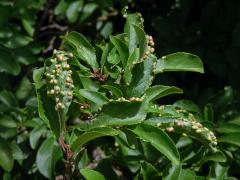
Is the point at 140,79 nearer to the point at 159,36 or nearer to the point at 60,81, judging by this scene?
the point at 60,81

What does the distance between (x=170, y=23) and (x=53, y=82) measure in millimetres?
1399

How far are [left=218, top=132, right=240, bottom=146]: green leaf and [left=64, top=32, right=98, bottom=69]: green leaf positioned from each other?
658mm

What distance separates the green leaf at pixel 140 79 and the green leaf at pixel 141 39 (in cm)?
3

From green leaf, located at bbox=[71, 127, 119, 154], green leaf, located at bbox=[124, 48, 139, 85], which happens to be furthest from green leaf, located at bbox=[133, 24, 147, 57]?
green leaf, located at bbox=[71, 127, 119, 154]

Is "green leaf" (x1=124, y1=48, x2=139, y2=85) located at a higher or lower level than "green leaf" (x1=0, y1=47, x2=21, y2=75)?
higher

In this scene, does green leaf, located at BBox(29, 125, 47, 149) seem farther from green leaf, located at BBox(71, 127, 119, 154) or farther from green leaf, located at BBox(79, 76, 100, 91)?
green leaf, located at BBox(71, 127, 119, 154)

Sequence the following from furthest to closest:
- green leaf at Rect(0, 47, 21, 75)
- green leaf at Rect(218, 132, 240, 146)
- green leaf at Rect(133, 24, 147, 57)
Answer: green leaf at Rect(0, 47, 21, 75), green leaf at Rect(218, 132, 240, 146), green leaf at Rect(133, 24, 147, 57)

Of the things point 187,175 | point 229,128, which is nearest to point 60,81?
point 187,175

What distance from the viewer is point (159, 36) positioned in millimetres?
2816

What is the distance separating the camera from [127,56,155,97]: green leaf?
1.51 m

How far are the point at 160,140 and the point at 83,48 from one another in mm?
396

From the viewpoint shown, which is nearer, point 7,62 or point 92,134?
point 92,134

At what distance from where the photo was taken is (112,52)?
5.52ft

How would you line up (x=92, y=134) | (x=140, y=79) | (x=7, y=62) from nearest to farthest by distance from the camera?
(x=92, y=134) → (x=140, y=79) → (x=7, y=62)
